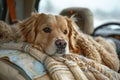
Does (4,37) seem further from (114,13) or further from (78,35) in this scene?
(114,13)

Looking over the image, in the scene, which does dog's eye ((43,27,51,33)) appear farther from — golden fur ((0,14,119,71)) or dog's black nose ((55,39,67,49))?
dog's black nose ((55,39,67,49))

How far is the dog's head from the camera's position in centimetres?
172

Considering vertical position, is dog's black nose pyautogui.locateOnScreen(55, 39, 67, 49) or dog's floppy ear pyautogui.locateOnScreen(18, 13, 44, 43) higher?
dog's floppy ear pyautogui.locateOnScreen(18, 13, 44, 43)

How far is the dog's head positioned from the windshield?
1.31 meters

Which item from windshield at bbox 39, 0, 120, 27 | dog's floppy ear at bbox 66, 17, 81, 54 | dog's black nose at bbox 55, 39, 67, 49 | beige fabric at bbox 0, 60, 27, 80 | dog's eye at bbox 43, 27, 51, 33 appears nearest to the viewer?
beige fabric at bbox 0, 60, 27, 80

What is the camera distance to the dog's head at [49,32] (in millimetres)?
1723

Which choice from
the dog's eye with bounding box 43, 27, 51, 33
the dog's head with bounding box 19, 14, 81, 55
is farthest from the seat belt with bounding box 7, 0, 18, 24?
the dog's eye with bounding box 43, 27, 51, 33

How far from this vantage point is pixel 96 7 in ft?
12.0

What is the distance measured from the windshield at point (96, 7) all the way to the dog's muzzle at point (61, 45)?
1.52m

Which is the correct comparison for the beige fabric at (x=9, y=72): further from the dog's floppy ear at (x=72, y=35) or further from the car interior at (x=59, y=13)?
the dog's floppy ear at (x=72, y=35)

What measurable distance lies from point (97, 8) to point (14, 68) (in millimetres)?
2306

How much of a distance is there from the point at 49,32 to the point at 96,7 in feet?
6.49

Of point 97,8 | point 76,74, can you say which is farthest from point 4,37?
point 97,8

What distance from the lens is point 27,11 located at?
2873 mm
